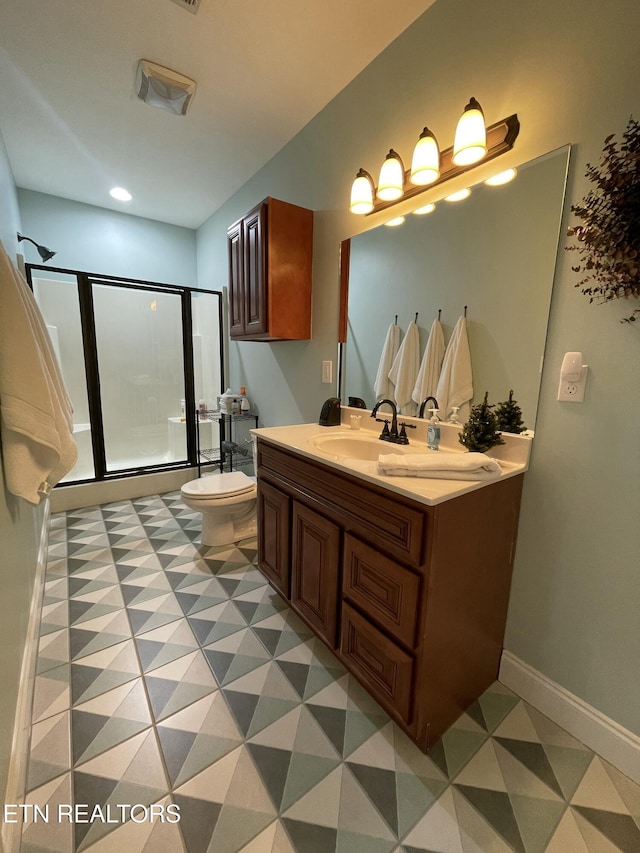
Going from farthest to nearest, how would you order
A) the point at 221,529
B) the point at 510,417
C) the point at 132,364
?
the point at 132,364 → the point at 221,529 → the point at 510,417

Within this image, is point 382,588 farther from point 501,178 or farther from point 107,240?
point 107,240

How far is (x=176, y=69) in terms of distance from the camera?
5.70ft

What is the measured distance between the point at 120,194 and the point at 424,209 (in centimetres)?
275

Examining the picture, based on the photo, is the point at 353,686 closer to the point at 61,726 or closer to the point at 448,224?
the point at 61,726

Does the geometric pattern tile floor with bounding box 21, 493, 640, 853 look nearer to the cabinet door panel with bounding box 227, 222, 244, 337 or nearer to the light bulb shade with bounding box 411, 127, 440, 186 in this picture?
the cabinet door panel with bounding box 227, 222, 244, 337

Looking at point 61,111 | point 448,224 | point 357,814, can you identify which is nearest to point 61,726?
point 357,814

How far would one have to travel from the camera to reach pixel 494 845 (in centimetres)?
92

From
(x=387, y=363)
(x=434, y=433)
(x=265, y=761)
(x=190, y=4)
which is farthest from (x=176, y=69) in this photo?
(x=265, y=761)

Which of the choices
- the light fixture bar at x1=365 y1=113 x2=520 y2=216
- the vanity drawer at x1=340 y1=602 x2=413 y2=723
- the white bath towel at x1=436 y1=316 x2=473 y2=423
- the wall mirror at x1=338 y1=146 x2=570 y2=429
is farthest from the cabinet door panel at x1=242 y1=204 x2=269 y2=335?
the vanity drawer at x1=340 y1=602 x2=413 y2=723

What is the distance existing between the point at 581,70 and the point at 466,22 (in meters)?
0.57

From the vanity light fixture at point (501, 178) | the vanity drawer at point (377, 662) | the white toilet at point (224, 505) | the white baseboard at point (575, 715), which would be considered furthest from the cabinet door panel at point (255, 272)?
the white baseboard at point (575, 715)

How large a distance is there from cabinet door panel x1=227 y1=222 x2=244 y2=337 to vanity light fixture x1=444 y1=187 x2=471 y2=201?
1.41 m

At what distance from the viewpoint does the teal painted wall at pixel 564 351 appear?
1030 mm

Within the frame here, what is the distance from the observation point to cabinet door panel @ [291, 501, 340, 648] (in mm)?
1384
